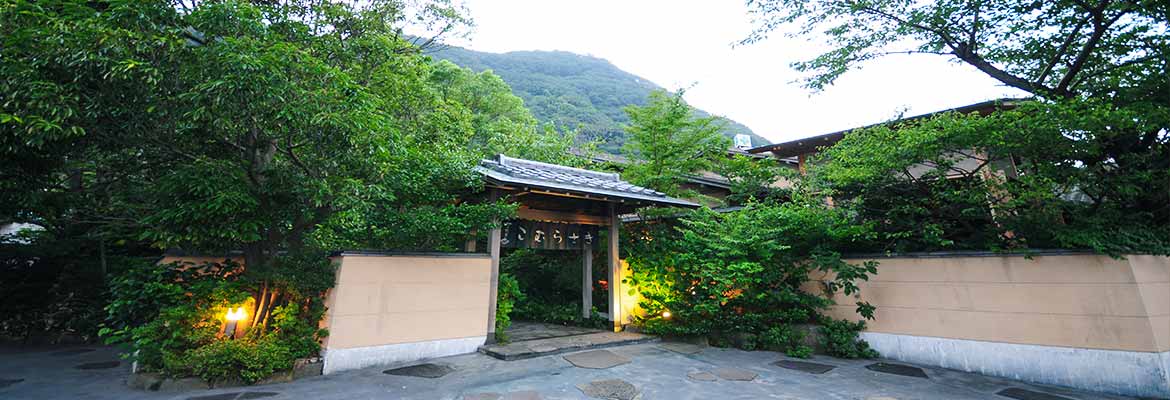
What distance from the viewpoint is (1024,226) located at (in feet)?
19.6

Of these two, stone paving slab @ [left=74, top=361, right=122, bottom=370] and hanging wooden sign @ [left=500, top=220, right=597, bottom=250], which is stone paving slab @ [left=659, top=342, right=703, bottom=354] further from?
stone paving slab @ [left=74, top=361, right=122, bottom=370]

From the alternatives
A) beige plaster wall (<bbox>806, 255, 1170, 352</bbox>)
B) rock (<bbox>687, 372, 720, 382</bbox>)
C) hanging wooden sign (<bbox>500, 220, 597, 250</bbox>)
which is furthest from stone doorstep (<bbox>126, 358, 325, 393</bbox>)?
beige plaster wall (<bbox>806, 255, 1170, 352</bbox>)

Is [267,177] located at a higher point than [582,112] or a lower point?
lower

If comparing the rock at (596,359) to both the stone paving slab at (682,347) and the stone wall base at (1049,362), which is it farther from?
the stone wall base at (1049,362)

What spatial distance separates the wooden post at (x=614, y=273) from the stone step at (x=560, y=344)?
37cm

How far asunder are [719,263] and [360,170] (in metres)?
5.81

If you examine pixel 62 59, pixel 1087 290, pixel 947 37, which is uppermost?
pixel 947 37

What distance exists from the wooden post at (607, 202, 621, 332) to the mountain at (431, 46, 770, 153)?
1864cm

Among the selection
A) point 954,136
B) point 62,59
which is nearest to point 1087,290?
point 954,136

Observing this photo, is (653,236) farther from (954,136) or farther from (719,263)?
(954,136)

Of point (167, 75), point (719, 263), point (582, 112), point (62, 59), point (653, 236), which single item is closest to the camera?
point (62, 59)

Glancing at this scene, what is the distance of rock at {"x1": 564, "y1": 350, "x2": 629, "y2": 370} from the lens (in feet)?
20.7

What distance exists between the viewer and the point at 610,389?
17.0ft

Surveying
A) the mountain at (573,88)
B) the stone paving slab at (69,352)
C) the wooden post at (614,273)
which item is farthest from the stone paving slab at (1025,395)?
the mountain at (573,88)
